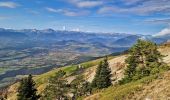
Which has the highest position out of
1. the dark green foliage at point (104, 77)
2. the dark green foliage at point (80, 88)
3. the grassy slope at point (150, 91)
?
the grassy slope at point (150, 91)

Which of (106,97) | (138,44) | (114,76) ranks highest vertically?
(138,44)

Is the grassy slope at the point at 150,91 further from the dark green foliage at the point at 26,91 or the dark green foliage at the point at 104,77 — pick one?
the dark green foliage at the point at 104,77

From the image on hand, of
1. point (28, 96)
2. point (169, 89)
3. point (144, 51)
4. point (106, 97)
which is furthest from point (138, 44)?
point (169, 89)

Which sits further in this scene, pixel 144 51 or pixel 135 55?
pixel 135 55

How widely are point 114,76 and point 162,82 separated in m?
74.7

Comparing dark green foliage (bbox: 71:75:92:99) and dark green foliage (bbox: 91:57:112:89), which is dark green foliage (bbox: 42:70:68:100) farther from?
dark green foliage (bbox: 91:57:112:89)

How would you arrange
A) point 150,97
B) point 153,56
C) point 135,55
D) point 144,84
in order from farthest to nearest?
point 135,55 < point 153,56 < point 144,84 < point 150,97

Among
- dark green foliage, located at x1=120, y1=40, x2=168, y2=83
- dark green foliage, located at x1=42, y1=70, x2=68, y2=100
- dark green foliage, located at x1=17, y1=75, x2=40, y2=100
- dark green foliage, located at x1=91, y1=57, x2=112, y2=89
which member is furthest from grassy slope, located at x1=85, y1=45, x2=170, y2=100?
dark green foliage, located at x1=42, y1=70, x2=68, y2=100

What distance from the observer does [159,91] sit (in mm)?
41719

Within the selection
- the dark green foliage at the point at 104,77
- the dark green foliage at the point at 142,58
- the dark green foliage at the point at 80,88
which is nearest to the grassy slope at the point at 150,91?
the dark green foliage at the point at 142,58

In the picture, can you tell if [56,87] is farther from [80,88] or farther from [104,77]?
[104,77]

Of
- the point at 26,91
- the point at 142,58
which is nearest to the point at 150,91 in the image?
the point at 26,91

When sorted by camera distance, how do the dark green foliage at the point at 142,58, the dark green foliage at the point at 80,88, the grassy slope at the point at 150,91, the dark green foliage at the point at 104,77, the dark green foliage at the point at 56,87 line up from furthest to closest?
1. the dark green foliage at the point at 80,88
2. the dark green foliage at the point at 56,87
3. the dark green foliage at the point at 104,77
4. the dark green foliage at the point at 142,58
5. the grassy slope at the point at 150,91

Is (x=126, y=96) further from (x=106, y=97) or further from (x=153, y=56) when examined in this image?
(x=153, y=56)
